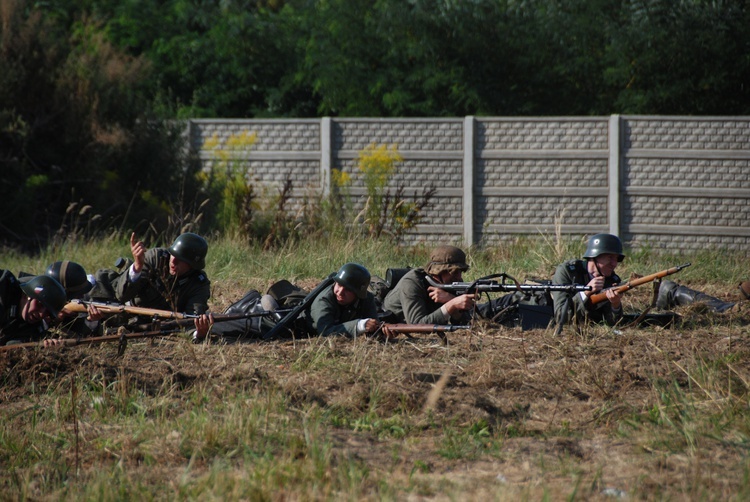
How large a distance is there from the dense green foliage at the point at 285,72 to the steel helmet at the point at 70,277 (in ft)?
13.7

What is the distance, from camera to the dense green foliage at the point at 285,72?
42.4 ft

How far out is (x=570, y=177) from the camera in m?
13.7

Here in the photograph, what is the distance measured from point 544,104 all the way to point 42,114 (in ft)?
28.1

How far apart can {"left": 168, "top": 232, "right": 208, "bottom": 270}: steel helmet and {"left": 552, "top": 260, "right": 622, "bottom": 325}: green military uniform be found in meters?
2.91

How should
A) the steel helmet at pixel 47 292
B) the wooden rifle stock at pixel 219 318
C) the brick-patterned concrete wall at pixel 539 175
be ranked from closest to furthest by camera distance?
the steel helmet at pixel 47 292, the wooden rifle stock at pixel 219 318, the brick-patterned concrete wall at pixel 539 175

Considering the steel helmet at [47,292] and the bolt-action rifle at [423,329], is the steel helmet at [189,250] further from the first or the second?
the bolt-action rifle at [423,329]

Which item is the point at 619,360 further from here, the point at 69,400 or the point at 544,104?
the point at 544,104

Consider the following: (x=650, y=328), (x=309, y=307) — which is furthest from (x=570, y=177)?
(x=309, y=307)

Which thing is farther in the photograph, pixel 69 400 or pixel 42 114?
A: pixel 42 114

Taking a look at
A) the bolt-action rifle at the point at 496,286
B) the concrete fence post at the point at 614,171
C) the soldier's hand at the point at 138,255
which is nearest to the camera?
the bolt-action rifle at the point at 496,286

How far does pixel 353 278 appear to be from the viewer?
7277 mm

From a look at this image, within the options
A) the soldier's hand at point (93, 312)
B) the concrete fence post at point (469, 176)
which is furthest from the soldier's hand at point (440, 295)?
the concrete fence post at point (469, 176)

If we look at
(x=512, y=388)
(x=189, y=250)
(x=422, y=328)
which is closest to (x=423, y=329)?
(x=422, y=328)

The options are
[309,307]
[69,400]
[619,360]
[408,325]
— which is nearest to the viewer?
[69,400]
